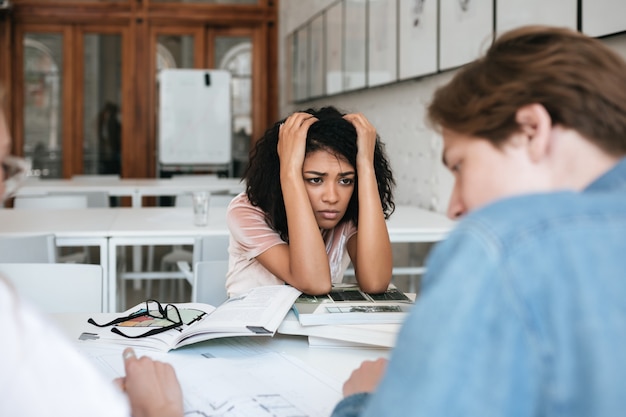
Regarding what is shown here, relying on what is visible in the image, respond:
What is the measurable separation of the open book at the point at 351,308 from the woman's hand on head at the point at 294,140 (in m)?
0.35

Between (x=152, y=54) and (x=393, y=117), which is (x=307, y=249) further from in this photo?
(x=152, y=54)

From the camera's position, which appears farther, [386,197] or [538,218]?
[386,197]

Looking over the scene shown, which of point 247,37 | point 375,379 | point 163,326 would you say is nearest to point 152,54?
point 247,37

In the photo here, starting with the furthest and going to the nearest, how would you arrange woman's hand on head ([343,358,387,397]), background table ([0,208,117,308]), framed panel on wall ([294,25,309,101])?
framed panel on wall ([294,25,309,101]), background table ([0,208,117,308]), woman's hand on head ([343,358,387,397])

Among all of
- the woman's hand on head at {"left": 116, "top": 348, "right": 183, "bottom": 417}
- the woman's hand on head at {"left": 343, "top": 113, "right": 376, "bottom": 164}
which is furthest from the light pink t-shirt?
the woman's hand on head at {"left": 116, "top": 348, "right": 183, "bottom": 417}

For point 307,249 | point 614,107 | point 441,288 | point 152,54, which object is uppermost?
point 152,54

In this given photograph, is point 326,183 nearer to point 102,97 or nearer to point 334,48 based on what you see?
point 334,48

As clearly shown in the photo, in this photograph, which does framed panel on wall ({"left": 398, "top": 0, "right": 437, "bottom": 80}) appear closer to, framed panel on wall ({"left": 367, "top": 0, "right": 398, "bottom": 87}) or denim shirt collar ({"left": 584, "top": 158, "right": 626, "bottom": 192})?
→ framed panel on wall ({"left": 367, "top": 0, "right": 398, "bottom": 87})

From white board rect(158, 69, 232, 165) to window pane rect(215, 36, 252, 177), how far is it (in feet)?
1.56

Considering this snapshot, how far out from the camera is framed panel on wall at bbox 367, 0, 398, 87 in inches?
168

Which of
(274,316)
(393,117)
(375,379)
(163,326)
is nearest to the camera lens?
(375,379)

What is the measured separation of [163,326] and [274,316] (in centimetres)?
26

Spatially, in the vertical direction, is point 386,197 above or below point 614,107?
below

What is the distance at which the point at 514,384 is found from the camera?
480mm
